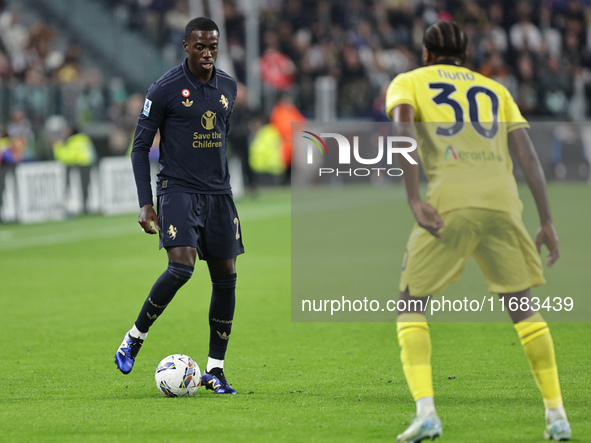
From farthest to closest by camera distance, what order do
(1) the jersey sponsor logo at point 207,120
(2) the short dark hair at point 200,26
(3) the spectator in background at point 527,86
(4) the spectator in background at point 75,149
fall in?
(3) the spectator in background at point 527,86
(4) the spectator in background at point 75,149
(1) the jersey sponsor logo at point 207,120
(2) the short dark hair at point 200,26

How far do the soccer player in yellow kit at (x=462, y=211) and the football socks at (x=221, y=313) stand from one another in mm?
1776

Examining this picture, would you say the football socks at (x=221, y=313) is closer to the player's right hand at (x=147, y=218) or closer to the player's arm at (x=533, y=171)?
the player's right hand at (x=147, y=218)

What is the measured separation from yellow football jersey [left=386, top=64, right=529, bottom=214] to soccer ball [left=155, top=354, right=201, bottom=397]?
2115 mm

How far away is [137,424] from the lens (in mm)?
5531

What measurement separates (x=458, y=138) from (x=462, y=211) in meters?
0.36

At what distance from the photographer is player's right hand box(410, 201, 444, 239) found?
4.87 m

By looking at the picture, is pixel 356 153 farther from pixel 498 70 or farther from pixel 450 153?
pixel 498 70

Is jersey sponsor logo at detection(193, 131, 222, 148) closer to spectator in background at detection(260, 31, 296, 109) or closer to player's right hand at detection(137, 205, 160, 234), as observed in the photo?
player's right hand at detection(137, 205, 160, 234)

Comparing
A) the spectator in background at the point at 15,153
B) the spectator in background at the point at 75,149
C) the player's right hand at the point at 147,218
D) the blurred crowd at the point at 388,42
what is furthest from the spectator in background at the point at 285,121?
the player's right hand at the point at 147,218

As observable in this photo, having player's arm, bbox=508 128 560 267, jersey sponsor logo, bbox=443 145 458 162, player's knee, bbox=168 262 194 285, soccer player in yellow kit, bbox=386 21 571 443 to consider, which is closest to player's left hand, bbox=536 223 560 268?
player's arm, bbox=508 128 560 267

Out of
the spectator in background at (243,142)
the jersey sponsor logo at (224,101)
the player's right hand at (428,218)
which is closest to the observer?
the player's right hand at (428,218)

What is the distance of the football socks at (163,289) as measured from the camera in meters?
6.26

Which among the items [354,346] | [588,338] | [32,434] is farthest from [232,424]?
[588,338]

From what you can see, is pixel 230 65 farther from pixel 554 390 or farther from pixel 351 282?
pixel 554 390
